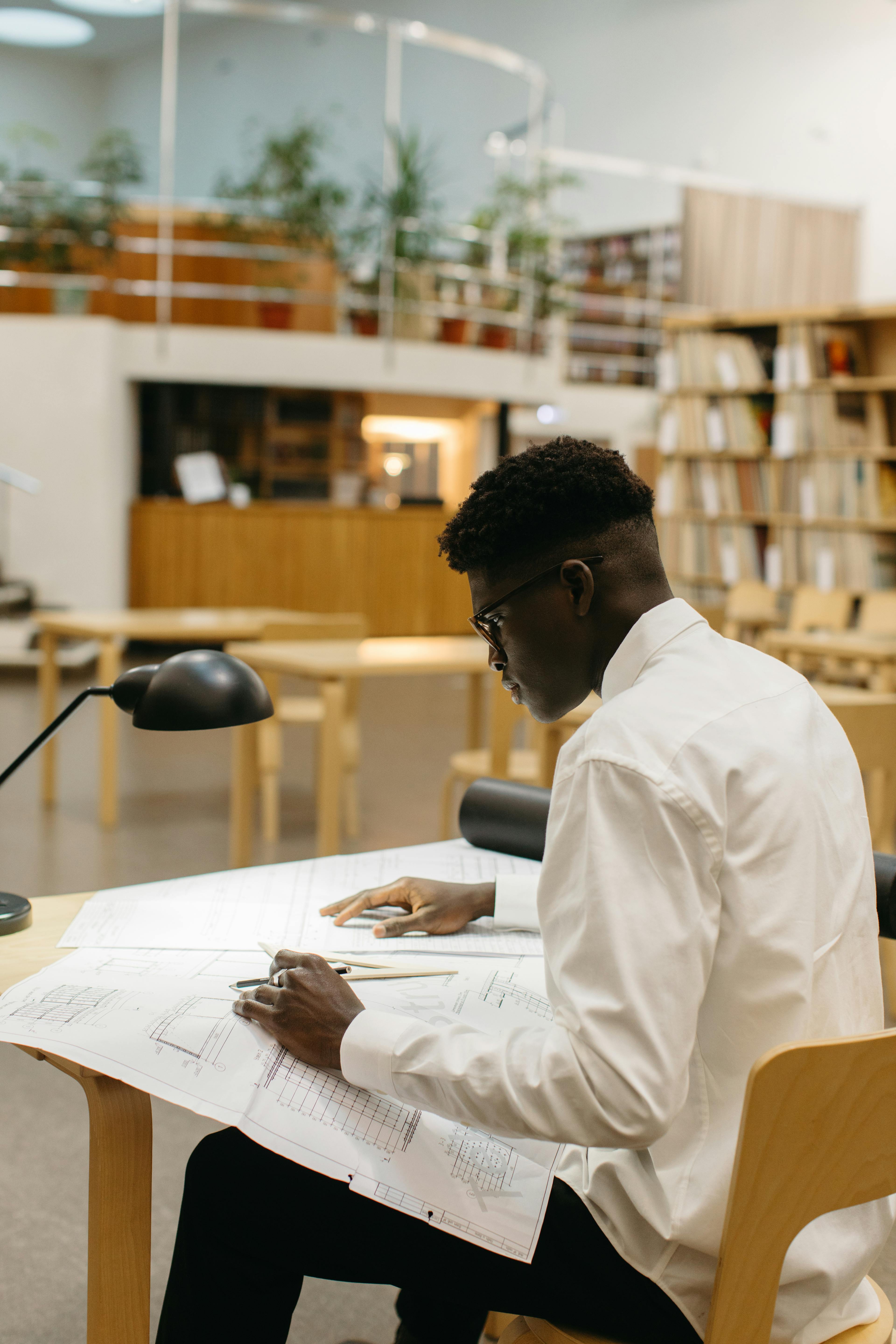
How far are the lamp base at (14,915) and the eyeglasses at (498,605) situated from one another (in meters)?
0.57

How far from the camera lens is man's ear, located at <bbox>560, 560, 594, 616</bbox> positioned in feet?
3.28

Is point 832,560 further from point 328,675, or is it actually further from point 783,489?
point 328,675

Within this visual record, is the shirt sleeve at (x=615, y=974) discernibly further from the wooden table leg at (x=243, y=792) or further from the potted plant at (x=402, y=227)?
the potted plant at (x=402, y=227)

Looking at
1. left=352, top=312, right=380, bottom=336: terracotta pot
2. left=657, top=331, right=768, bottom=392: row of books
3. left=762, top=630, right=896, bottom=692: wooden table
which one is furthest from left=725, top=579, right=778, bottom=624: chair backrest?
left=352, top=312, right=380, bottom=336: terracotta pot

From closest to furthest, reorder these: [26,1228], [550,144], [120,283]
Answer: [26,1228] < [120,283] < [550,144]

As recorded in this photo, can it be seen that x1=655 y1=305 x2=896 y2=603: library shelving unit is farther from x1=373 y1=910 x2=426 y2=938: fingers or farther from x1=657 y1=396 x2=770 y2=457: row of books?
x1=373 y1=910 x2=426 y2=938: fingers

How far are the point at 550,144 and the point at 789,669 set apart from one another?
13.7m

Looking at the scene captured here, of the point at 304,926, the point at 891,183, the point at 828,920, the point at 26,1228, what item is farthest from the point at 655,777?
the point at 891,183

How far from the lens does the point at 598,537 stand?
39.8 inches

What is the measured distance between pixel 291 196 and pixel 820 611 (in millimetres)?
5157

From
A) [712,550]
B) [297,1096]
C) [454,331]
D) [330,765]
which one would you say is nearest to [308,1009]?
[297,1096]

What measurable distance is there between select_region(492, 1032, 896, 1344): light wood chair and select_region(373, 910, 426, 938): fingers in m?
0.52

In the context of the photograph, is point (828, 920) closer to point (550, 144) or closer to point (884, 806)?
point (884, 806)

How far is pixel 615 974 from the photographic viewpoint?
0.82 m
